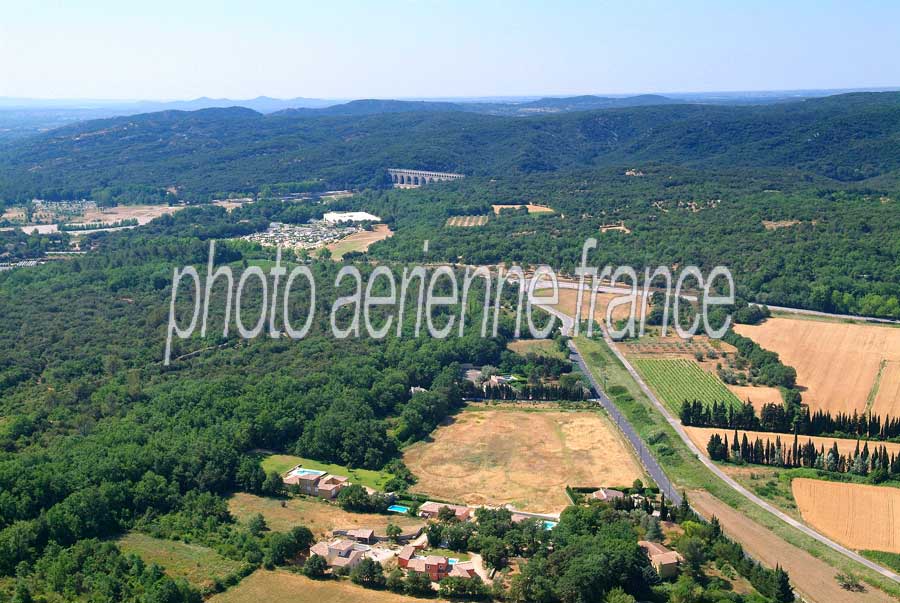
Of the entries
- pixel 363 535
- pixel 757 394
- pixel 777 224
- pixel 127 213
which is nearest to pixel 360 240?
pixel 127 213

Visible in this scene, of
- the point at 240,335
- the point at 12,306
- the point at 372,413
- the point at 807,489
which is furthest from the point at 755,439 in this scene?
the point at 12,306

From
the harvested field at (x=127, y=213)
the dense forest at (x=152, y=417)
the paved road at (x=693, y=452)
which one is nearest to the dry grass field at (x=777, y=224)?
the paved road at (x=693, y=452)

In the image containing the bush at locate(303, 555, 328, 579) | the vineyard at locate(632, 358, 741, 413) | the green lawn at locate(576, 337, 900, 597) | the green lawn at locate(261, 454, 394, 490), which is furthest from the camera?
the vineyard at locate(632, 358, 741, 413)

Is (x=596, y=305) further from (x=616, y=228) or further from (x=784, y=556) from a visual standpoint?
(x=784, y=556)

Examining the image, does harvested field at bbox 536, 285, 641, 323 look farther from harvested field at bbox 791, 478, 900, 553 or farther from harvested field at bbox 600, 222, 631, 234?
harvested field at bbox 791, 478, 900, 553

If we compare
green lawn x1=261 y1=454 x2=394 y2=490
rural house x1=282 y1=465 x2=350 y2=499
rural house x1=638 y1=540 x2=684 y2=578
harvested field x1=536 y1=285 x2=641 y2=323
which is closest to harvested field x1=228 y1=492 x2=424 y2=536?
rural house x1=282 y1=465 x2=350 y2=499

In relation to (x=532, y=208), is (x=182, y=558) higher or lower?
lower
